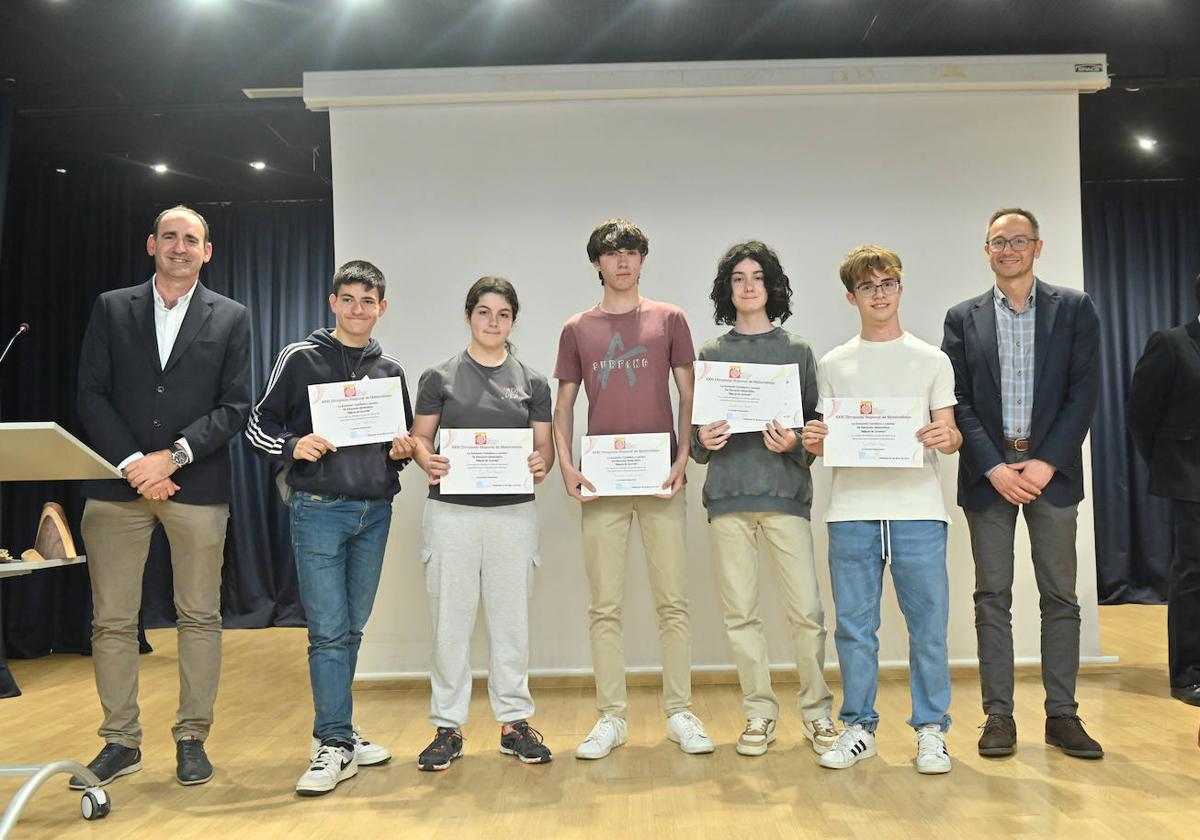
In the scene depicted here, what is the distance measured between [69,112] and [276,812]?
4.01m

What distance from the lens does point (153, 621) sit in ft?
20.9

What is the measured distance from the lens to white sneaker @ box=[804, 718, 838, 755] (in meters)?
3.06

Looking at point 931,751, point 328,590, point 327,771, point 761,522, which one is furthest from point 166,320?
point 931,751

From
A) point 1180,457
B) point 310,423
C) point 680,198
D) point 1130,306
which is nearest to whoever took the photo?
point 310,423

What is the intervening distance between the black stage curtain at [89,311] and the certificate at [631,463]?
3.80 meters

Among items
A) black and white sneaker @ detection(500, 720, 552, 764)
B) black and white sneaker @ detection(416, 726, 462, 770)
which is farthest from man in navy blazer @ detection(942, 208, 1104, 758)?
black and white sneaker @ detection(416, 726, 462, 770)

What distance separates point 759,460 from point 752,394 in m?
0.23

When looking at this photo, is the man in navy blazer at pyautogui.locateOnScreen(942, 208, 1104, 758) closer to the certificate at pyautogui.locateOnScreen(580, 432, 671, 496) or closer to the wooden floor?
the wooden floor

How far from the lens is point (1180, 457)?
388cm

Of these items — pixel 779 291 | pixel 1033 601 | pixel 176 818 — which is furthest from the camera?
pixel 1033 601

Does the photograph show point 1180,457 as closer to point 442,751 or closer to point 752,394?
point 752,394

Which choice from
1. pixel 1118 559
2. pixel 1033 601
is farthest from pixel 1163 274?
pixel 1033 601

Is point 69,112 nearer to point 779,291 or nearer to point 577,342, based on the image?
point 577,342

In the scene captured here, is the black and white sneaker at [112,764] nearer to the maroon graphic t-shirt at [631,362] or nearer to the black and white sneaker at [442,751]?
the black and white sneaker at [442,751]
